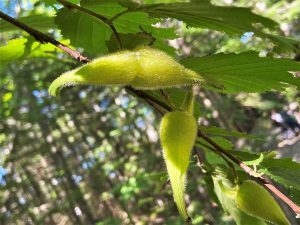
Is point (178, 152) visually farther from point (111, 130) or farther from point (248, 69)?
point (111, 130)

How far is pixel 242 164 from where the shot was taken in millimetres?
1052

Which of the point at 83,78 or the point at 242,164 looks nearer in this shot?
the point at 83,78

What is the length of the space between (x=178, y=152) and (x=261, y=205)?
0.96ft

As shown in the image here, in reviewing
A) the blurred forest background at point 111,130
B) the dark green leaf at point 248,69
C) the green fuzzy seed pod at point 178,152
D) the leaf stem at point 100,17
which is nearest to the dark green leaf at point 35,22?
the leaf stem at point 100,17

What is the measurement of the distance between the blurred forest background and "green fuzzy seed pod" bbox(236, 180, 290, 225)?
418 centimetres

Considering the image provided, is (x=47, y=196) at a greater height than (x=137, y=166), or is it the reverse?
(x=137, y=166)

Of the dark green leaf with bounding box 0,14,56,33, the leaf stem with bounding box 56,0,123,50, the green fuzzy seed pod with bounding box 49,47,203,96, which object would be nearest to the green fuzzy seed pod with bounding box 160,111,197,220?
the green fuzzy seed pod with bounding box 49,47,203,96

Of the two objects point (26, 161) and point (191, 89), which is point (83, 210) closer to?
point (26, 161)

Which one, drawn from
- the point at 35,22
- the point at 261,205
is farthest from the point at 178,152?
the point at 35,22

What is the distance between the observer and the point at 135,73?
66 cm

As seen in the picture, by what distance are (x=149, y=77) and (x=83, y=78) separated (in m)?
0.11

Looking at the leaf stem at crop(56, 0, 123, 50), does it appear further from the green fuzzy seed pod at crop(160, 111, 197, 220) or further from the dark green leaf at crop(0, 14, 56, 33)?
the dark green leaf at crop(0, 14, 56, 33)

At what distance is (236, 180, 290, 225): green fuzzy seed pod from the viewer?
0.85 m

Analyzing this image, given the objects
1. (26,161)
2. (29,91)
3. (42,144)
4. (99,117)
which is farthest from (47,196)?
(29,91)
